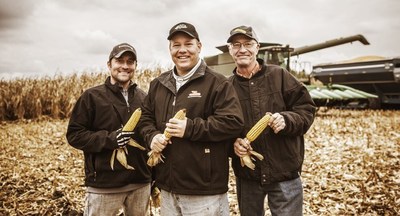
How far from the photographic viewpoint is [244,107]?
274 centimetres

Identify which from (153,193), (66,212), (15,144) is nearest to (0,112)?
(15,144)

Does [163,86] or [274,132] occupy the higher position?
[163,86]

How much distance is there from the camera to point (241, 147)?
254cm

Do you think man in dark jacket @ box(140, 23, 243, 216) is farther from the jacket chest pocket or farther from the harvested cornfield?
the harvested cornfield

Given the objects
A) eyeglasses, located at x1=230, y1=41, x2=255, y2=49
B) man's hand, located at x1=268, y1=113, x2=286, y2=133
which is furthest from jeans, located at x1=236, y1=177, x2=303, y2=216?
eyeglasses, located at x1=230, y1=41, x2=255, y2=49

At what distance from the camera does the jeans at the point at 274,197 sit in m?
2.64

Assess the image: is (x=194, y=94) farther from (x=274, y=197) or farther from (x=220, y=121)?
(x=274, y=197)

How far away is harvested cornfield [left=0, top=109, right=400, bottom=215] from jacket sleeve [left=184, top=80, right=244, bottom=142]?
7.42 feet

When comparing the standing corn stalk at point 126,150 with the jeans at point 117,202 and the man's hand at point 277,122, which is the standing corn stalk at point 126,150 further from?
the man's hand at point 277,122

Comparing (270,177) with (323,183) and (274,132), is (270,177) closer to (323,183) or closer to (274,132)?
(274,132)

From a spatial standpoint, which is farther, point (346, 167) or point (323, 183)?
point (346, 167)

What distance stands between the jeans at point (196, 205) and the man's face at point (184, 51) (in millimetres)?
966

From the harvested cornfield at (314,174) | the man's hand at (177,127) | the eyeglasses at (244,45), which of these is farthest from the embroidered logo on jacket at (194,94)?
the harvested cornfield at (314,174)

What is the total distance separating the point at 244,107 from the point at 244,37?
58 cm
